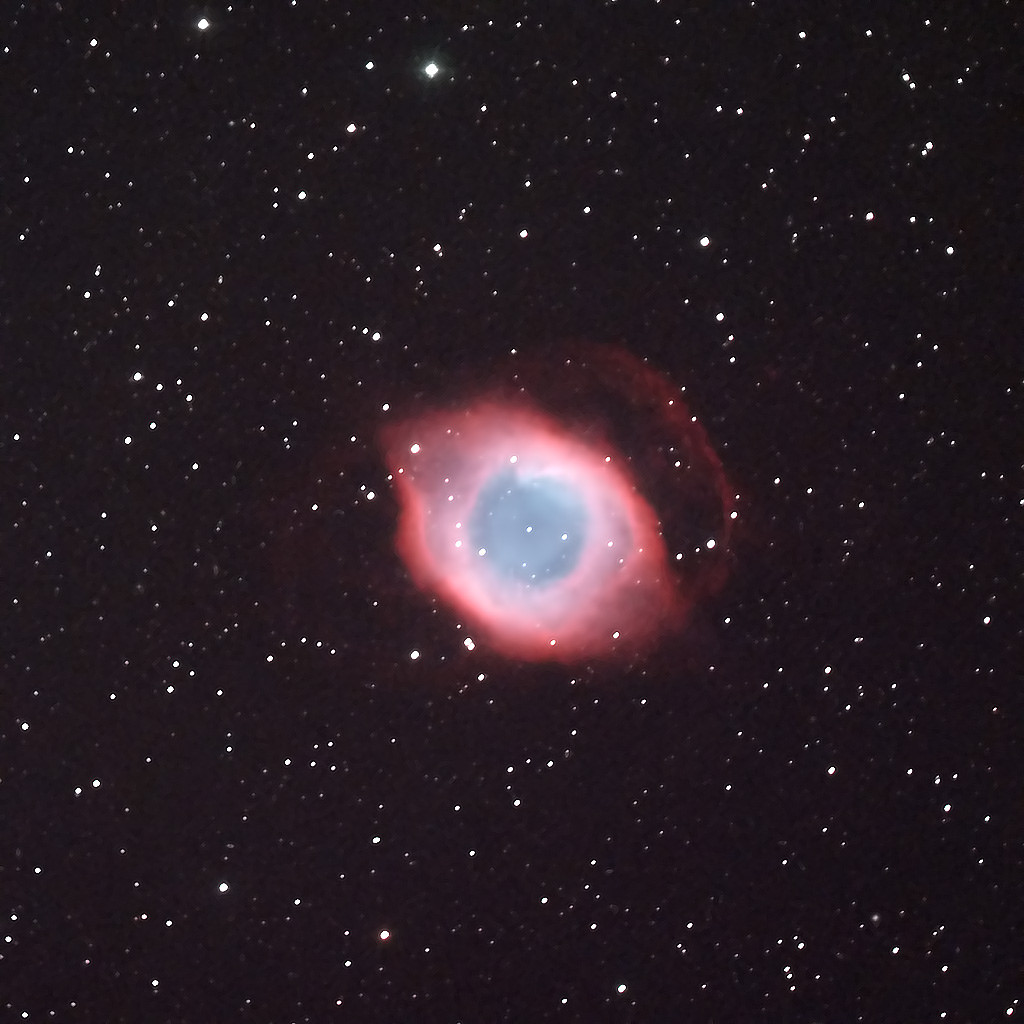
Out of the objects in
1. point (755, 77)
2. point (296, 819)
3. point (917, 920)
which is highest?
point (755, 77)

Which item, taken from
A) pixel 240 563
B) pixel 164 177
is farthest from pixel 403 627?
pixel 164 177

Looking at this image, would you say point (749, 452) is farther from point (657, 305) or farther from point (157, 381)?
point (157, 381)

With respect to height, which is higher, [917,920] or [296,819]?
[296,819]
